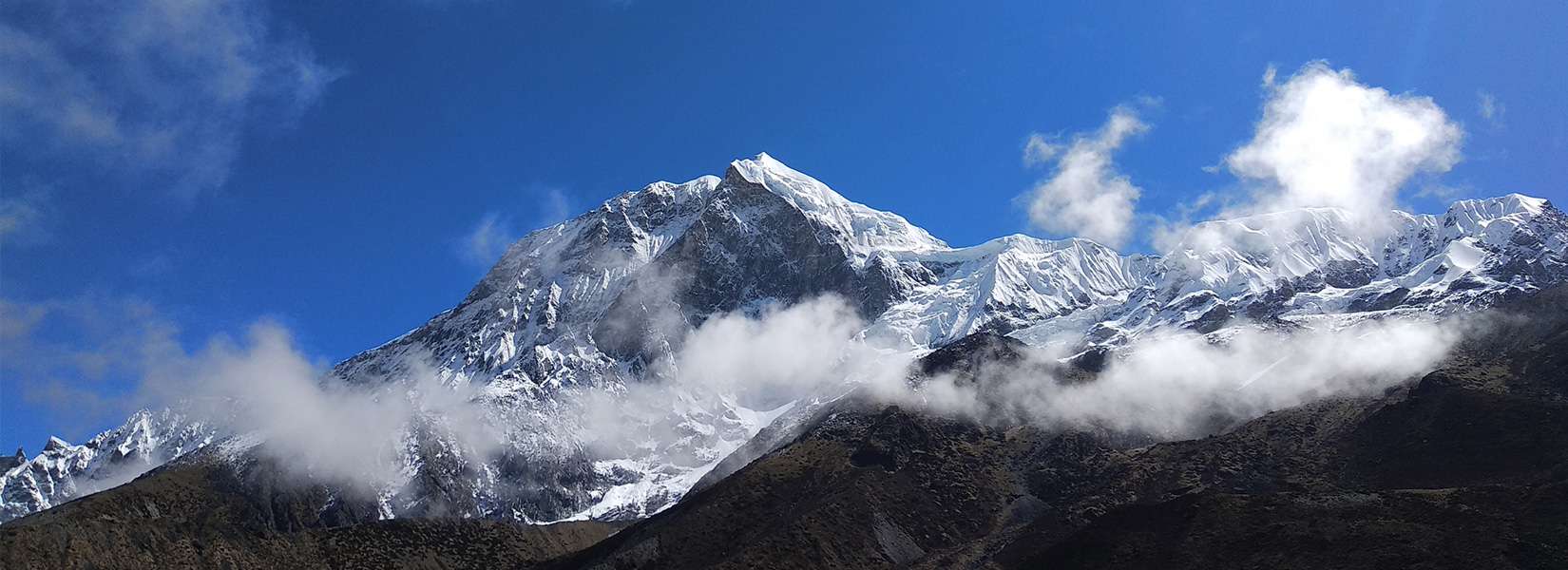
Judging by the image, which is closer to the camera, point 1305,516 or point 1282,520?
point 1305,516

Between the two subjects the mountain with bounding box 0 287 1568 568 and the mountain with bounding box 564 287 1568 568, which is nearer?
the mountain with bounding box 564 287 1568 568

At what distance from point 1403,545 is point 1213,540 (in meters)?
22.5

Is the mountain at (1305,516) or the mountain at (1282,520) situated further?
the mountain at (1282,520)

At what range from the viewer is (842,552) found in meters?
180

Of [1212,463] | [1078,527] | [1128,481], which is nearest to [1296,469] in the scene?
[1212,463]

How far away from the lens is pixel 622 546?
655 ft

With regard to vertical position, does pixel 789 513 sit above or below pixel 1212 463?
above

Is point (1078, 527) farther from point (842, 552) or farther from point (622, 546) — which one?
point (622, 546)

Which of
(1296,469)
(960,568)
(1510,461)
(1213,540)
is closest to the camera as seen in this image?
(1213,540)

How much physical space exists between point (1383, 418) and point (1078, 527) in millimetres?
69925

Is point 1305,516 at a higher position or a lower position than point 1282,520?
lower

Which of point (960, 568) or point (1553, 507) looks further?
point (960, 568)

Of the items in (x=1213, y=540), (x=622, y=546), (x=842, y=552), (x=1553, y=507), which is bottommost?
(x=1553, y=507)

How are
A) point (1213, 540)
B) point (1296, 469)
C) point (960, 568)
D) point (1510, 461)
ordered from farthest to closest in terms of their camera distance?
point (1296, 469)
point (960, 568)
point (1510, 461)
point (1213, 540)
